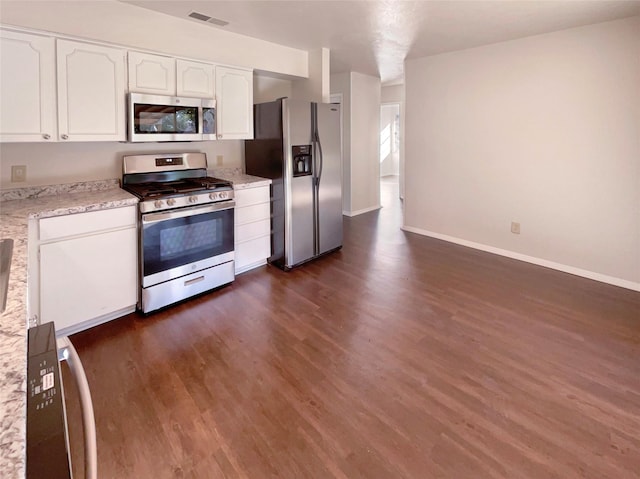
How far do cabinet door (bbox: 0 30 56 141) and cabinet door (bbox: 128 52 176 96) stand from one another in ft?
1.74

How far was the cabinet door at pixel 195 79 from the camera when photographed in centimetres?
320

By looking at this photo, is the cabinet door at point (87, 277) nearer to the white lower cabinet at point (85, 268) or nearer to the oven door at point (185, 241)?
the white lower cabinet at point (85, 268)

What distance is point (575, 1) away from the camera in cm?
290

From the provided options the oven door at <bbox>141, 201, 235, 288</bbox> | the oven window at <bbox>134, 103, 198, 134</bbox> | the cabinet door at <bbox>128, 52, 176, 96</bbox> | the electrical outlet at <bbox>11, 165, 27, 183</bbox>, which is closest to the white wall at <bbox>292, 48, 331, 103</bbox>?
the oven window at <bbox>134, 103, 198, 134</bbox>

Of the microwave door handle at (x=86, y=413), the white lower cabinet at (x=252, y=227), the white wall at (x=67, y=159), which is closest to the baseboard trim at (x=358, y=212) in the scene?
the white lower cabinet at (x=252, y=227)

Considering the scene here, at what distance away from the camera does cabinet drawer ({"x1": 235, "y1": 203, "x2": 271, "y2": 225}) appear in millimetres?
3668

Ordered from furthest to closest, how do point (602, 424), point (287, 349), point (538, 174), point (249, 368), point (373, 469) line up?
point (538, 174), point (287, 349), point (249, 368), point (602, 424), point (373, 469)

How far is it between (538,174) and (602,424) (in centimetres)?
284

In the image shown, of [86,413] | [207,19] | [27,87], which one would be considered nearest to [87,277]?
[27,87]

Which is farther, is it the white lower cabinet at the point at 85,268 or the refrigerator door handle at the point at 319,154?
the refrigerator door handle at the point at 319,154

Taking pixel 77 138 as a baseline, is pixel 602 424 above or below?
below

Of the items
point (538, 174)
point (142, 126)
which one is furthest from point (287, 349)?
point (538, 174)

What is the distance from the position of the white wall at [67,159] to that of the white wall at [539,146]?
10.7 ft

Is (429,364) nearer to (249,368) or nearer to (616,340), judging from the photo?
(249,368)
